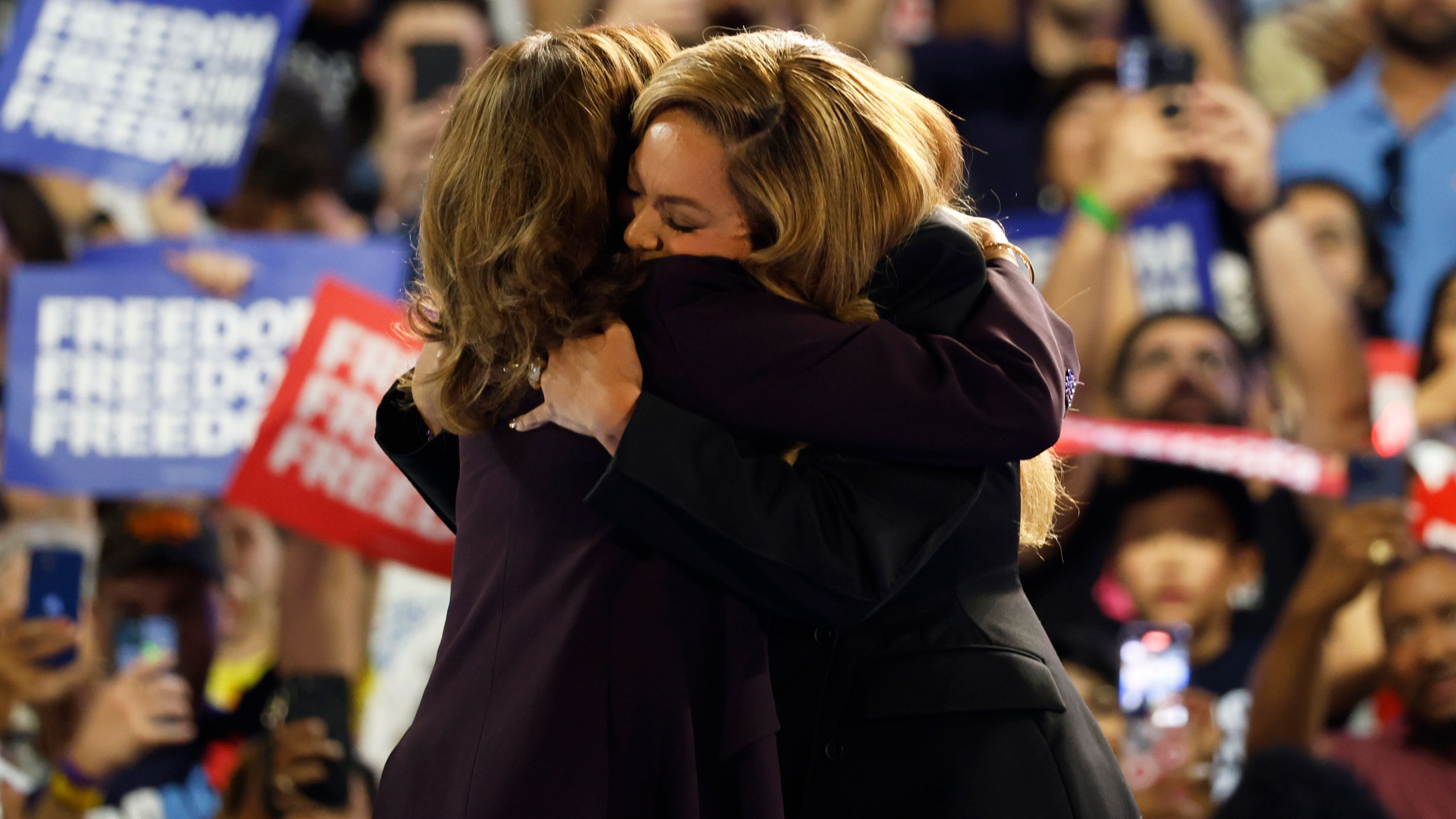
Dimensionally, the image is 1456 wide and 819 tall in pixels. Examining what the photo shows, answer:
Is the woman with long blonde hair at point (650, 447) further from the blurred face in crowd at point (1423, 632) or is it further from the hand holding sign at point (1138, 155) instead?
the hand holding sign at point (1138, 155)

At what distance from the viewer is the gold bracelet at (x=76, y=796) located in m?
3.34

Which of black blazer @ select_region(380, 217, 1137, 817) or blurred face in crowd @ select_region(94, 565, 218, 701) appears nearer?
black blazer @ select_region(380, 217, 1137, 817)

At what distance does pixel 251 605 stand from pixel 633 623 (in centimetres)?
293

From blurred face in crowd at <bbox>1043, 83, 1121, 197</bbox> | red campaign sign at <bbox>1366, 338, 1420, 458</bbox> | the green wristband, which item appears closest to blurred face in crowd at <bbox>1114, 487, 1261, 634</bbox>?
red campaign sign at <bbox>1366, 338, 1420, 458</bbox>

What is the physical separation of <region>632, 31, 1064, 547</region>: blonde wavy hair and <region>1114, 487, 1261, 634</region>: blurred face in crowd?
8.46 ft

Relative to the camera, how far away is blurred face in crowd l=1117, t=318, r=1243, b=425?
13.2 feet

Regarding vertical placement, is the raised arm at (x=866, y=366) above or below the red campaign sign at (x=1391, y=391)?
above

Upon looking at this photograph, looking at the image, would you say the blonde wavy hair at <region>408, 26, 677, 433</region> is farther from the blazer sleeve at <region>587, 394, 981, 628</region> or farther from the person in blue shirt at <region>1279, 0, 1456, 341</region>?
the person in blue shirt at <region>1279, 0, 1456, 341</region>

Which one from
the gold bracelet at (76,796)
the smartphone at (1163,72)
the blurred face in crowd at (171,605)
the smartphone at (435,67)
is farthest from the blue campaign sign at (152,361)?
the smartphone at (1163,72)

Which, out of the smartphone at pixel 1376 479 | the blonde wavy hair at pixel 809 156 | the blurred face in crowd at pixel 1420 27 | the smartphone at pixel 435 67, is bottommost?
the smartphone at pixel 1376 479

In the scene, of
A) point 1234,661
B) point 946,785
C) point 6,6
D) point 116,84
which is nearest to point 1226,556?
point 1234,661

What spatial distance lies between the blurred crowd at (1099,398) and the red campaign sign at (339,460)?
0.39 m

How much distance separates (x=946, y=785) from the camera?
129 centimetres

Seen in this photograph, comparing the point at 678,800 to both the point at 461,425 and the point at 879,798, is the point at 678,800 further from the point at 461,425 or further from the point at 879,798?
the point at 461,425
